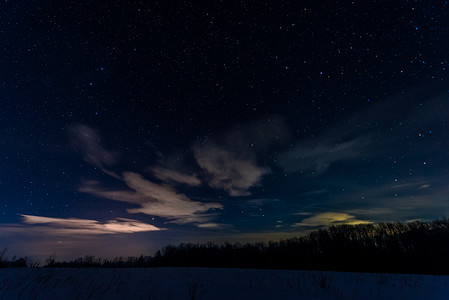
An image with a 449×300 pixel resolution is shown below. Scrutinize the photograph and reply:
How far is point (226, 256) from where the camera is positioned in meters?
44.2

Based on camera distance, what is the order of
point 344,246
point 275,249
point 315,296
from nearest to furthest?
1. point 315,296
2. point 344,246
3. point 275,249

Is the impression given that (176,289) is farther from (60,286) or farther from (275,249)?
(275,249)

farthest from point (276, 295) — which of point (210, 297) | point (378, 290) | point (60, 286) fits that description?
point (60, 286)

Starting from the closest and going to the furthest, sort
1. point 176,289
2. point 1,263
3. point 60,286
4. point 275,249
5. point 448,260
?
point 176,289 → point 60,286 → point 1,263 → point 448,260 → point 275,249

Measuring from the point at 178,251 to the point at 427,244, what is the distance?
5186 cm

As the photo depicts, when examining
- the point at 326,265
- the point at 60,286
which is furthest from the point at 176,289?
the point at 326,265

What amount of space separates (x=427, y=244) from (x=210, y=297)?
50.8 metres

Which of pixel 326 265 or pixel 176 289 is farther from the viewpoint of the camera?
pixel 326 265

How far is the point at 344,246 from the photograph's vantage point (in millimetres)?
40031

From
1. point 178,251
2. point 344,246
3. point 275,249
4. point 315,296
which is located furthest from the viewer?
point 178,251

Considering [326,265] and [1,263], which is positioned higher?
[1,263]

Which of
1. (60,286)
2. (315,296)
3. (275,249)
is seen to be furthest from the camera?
(275,249)

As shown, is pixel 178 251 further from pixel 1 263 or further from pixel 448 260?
pixel 448 260

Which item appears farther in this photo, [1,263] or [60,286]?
[1,263]
